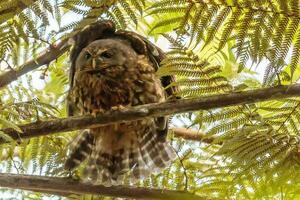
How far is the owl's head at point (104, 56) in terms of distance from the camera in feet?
10.4

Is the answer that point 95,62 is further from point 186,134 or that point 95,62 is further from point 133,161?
point 186,134

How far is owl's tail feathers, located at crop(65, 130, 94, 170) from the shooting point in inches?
126

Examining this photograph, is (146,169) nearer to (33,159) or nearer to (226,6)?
(33,159)

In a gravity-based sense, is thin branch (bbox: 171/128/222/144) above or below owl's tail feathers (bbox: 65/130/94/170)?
above

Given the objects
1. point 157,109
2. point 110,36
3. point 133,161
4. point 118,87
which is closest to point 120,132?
point 133,161

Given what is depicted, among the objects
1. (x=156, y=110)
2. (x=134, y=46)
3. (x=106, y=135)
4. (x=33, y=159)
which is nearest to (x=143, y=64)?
(x=134, y=46)

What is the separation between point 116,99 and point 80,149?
1.19 ft

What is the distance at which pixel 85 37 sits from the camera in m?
3.45

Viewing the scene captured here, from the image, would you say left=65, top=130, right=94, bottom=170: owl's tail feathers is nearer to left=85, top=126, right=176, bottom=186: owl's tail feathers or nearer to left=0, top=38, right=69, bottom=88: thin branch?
left=85, top=126, right=176, bottom=186: owl's tail feathers

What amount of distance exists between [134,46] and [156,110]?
3.77 ft

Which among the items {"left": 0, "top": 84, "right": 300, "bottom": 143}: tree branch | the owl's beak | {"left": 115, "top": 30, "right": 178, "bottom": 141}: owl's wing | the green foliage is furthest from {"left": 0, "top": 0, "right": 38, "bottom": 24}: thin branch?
{"left": 115, "top": 30, "right": 178, "bottom": 141}: owl's wing

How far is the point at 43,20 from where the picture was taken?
2455 millimetres

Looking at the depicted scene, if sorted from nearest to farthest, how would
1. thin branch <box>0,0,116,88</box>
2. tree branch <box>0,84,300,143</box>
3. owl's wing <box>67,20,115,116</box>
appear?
tree branch <box>0,84,300,143</box>
thin branch <box>0,0,116,88</box>
owl's wing <box>67,20,115,116</box>

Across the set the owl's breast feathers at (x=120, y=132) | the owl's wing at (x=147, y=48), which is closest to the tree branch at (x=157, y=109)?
the owl's breast feathers at (x=120, y=132)
